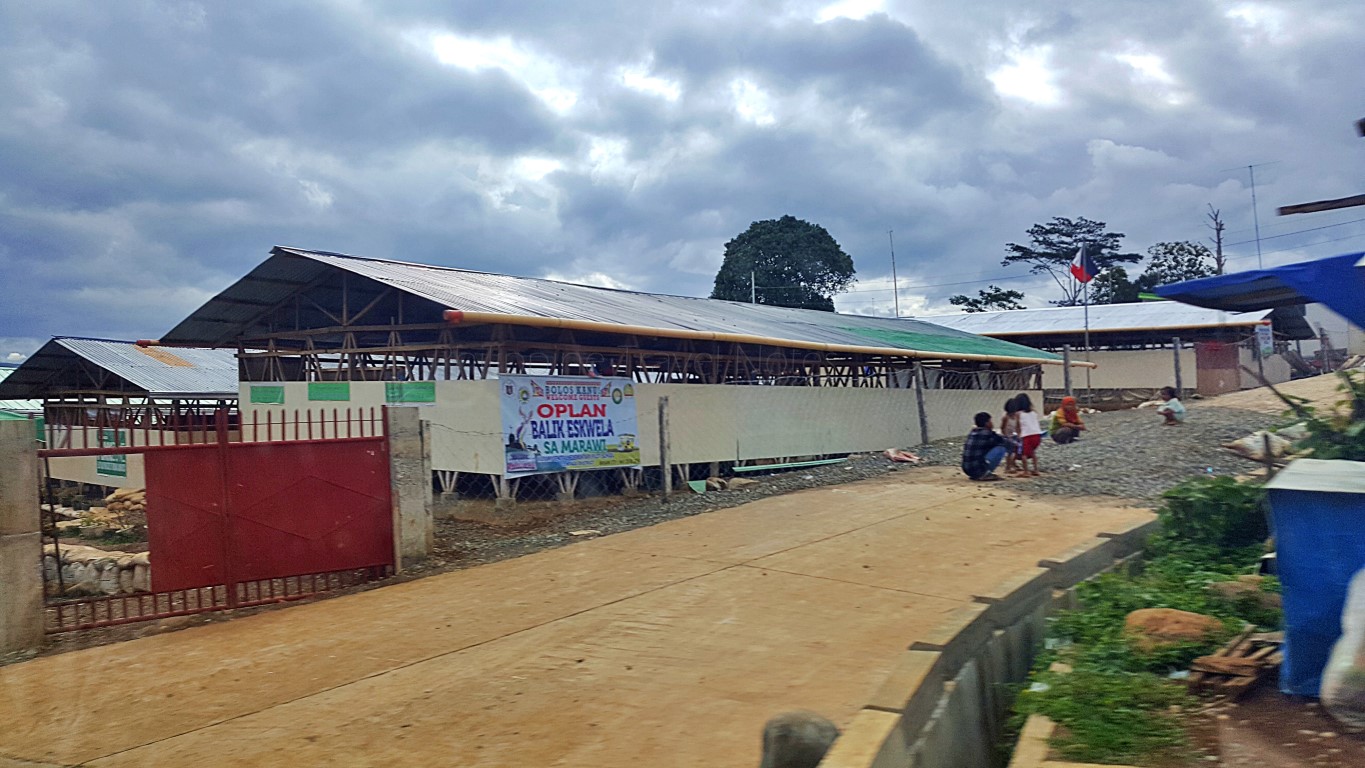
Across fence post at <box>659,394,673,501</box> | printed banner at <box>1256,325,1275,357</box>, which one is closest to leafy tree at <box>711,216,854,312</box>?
printed banner at <box>1256,325,1275,357</box>

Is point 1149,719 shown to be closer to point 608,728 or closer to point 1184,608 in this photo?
point 1184,608

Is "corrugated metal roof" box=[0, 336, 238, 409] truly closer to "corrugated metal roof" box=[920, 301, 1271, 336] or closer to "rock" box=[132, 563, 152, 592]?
"rock" box=[132, 563, 152, 592]

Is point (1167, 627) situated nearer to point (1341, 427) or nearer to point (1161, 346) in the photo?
point (1341, 427)

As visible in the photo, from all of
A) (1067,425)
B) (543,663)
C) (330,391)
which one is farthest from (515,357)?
(1067,425)

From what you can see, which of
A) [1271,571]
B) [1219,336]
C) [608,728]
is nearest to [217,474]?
[608,728]

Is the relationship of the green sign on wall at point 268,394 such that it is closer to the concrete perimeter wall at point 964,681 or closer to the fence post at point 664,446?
the fence post at point 664,446

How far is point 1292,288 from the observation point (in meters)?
7.14

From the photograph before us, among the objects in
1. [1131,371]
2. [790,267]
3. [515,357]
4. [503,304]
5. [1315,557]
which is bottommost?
[1315,557]

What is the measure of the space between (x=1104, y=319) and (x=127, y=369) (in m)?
28.8

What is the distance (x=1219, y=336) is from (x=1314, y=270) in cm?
2481

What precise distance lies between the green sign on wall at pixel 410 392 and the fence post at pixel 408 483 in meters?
3.50

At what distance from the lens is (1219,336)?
28.5m

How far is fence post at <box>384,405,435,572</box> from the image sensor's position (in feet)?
29.1

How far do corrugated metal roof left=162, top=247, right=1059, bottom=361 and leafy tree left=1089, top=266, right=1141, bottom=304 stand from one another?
3118 centimetres
